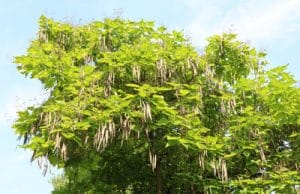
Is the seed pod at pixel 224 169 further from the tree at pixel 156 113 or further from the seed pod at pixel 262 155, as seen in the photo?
the seed pod at pixel 262 155

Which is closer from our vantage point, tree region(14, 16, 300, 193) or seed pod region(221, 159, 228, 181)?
tree region(14, 16, 300, 193)

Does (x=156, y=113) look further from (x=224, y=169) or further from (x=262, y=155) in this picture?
(x=262, y=155)

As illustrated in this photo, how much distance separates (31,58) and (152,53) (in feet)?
10.4

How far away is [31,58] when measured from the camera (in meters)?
11.9

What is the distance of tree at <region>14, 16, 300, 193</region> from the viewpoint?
37.7 feet

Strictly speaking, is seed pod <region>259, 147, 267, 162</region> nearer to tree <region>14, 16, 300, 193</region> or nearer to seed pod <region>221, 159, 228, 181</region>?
tree <region>14, 16, 300, 193</region>

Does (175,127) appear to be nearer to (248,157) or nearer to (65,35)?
(248,157)

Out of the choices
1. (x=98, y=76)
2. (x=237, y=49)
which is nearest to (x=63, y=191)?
(x=98, y=76)

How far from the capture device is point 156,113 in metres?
11.8

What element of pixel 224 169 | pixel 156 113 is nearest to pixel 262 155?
pixel 224 169

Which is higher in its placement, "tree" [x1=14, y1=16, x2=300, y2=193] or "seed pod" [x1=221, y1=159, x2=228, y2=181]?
"tree" [x1=14, y1=16, x2=300, y2=193]

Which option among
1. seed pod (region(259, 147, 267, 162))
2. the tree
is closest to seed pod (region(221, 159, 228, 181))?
the tree

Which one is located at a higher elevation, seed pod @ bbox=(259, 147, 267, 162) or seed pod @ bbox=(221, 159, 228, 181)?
seed pod @ bbox=(259, 147, 267, 162)

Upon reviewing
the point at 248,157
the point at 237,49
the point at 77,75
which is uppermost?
the point at 237,49
